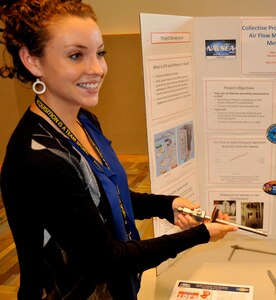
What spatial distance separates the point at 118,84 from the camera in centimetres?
459

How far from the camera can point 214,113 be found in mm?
1557

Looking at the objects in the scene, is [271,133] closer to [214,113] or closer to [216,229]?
[214,113]

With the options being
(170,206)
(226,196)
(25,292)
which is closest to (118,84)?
(226,196)

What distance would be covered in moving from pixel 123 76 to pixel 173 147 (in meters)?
3.22

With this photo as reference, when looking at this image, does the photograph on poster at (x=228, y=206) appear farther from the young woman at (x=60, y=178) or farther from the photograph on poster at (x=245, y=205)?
the young woman at (x=60, y=178)

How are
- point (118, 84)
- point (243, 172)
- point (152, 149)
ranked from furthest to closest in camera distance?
point (118, 84) < point (243, 172) < point (152, 149)

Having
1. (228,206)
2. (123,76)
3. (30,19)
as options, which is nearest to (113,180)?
(30,19)

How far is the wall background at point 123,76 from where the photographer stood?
3.84 m

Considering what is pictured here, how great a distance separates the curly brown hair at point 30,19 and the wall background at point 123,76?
3.19m

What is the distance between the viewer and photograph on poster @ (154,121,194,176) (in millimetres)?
1399

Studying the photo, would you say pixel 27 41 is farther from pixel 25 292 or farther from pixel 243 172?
pixel 243 172

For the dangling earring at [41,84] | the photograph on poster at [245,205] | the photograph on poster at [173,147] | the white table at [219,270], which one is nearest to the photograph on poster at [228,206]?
the photograph on poster at [245,205]

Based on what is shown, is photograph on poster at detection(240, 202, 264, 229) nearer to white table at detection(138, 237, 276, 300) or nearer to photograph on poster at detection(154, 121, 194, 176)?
white table at detection(138, 237, 276, 300)

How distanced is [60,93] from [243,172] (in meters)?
0.99
